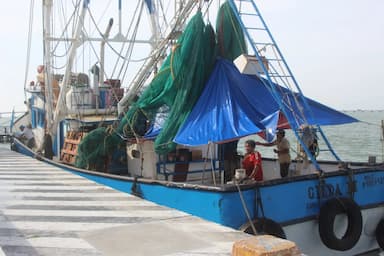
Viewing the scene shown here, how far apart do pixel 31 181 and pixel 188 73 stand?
4098mm

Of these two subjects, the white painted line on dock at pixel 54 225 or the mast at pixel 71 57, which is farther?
the mast at pixel 71 57

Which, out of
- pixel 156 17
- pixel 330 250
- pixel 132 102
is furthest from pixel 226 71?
pixel 156 17

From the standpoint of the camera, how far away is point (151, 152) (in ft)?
32.6

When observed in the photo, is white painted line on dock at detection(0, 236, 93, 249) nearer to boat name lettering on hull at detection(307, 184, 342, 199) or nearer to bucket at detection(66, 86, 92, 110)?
boat name lettering on hull at detection(307, 184, 342, 199)

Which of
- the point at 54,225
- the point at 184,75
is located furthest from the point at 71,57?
the point at 54,225

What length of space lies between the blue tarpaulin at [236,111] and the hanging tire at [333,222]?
1.46 metres

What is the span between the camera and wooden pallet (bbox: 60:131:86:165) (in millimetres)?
12125

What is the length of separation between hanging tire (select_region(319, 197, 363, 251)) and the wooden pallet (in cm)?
689

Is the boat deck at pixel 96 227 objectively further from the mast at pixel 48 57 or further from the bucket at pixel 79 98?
the mast at pixel 48 57

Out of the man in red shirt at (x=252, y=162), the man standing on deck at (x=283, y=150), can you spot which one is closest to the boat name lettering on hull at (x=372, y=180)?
the man standing on deck at (x=283, y=150)

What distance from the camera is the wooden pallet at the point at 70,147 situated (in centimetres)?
1212

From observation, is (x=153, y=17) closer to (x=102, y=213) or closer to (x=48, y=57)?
(x=48, y=57)

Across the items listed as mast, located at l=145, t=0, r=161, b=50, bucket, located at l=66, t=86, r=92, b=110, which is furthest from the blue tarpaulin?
bucket, located at l=66, t=86, r=92, b=110

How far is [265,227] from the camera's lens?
6559mm
